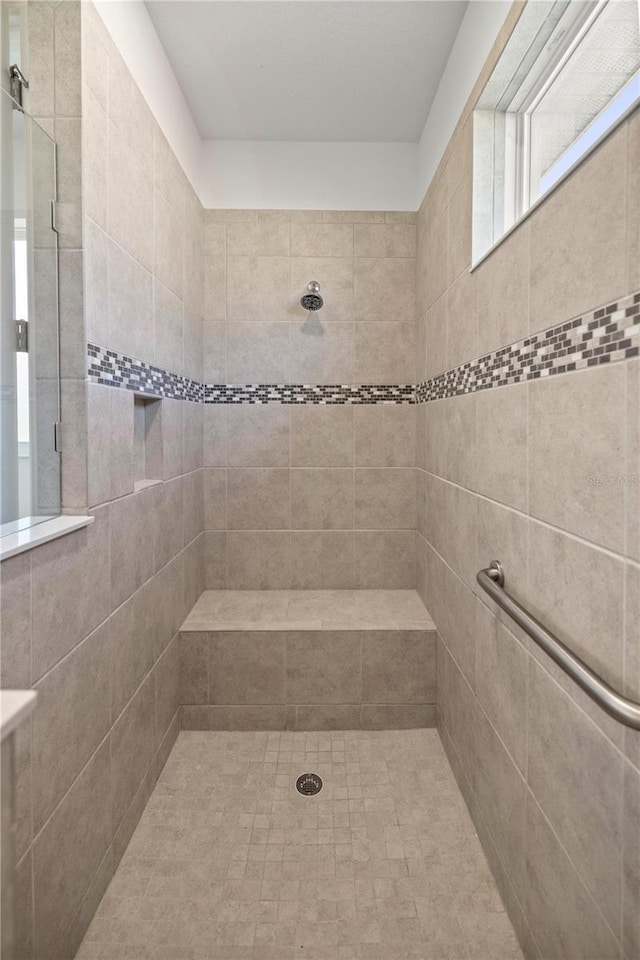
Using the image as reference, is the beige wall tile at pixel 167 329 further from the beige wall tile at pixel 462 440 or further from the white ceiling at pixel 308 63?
the beige wall tile at pixel 462 440

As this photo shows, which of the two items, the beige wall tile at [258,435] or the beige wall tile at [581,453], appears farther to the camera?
the beige wall tile at [258,435]

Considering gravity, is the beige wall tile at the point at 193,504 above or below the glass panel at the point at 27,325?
below

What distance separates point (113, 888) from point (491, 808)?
3.65 ft

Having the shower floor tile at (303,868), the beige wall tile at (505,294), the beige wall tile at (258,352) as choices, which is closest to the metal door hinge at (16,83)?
the beige wall tile at (505,294)

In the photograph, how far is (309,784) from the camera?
173 cm

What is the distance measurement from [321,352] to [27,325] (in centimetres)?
158

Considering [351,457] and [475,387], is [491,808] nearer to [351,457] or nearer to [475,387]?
[475,387]

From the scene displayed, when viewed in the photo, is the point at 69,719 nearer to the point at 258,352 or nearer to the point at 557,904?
the point at 557,904

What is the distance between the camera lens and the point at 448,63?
6.22 ft

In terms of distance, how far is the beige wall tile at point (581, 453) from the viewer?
809 millimetres

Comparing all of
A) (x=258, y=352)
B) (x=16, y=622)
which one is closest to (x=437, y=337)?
(x=258, y=352)

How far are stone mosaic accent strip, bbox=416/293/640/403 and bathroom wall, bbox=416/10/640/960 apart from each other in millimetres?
12

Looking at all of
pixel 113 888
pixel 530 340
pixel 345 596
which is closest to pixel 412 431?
pixel 345 596

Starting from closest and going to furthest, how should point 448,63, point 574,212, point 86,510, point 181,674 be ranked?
point 574,212
point 86,510
point 448,63
point 181,674
